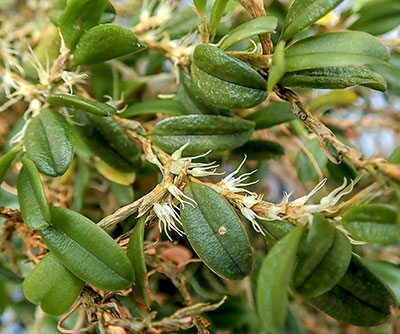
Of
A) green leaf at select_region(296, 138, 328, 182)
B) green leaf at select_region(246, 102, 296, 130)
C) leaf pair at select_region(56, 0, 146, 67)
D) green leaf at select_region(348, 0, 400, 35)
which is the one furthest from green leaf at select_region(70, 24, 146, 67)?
green leaf at select_region(348, 0, 400, 35)

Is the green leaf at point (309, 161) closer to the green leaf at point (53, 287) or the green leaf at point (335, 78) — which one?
the green leaf at point (335, 78)

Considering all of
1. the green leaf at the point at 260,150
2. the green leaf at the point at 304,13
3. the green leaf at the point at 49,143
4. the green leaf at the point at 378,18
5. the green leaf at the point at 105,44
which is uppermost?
the green leaf at the point at 304,13

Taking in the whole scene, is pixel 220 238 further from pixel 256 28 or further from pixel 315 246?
pixel 256 28

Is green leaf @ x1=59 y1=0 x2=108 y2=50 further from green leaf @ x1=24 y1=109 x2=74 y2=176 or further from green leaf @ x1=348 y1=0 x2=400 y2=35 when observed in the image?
green leaf @ x1=348 y1=0 x2=400 y2=35

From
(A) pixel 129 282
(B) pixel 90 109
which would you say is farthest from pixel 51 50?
(A) pixel 129 282

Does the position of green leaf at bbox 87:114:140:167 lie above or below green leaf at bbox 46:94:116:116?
below

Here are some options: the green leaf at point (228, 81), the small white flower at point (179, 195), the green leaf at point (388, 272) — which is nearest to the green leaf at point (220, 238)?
the small white flower at point (179, 195)

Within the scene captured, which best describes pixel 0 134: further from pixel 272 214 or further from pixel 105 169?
pixel 272 214
